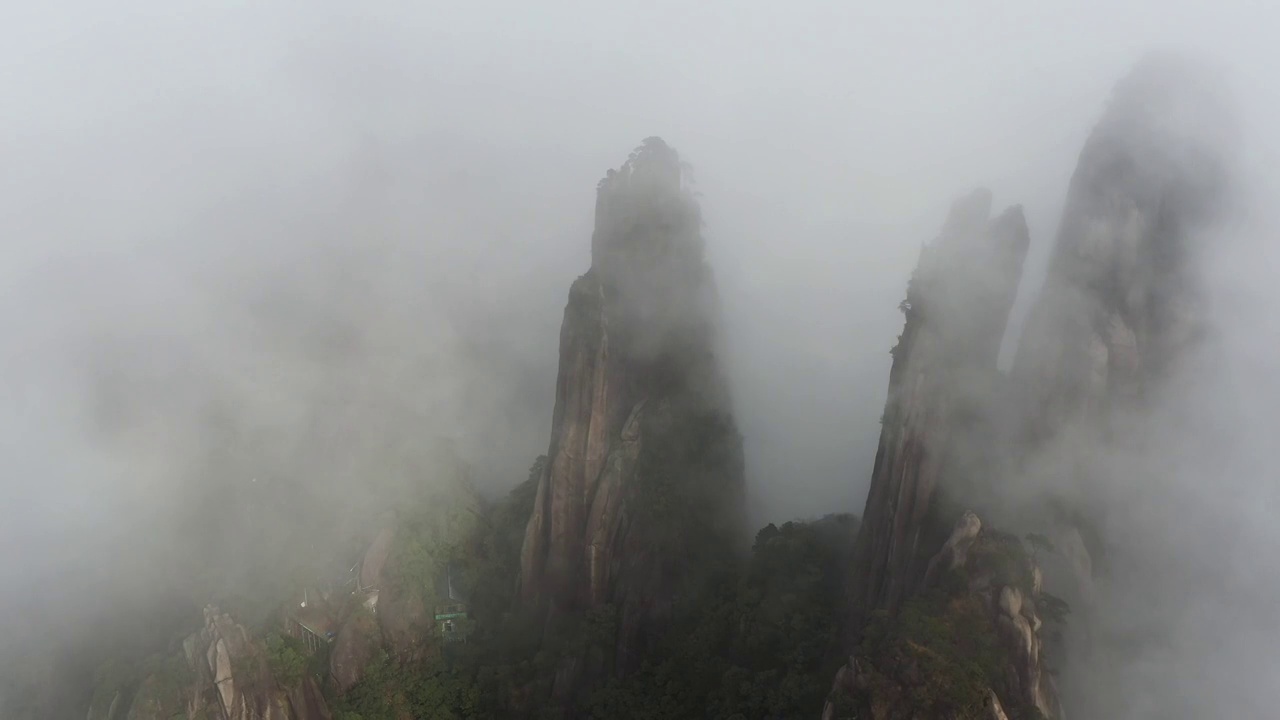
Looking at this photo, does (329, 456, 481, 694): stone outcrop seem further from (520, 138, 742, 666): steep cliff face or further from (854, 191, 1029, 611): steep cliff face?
(854, 191, 1029, 611): steep cliff face

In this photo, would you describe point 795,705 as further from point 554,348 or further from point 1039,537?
point 554,348

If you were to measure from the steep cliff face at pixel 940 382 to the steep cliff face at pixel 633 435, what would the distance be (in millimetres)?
9779

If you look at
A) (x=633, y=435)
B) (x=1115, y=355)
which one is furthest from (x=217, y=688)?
(x=1115, y=355)

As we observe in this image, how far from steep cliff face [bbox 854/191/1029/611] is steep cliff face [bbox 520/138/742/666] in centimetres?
978

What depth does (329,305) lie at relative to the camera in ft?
212

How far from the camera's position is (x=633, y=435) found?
39625 mm

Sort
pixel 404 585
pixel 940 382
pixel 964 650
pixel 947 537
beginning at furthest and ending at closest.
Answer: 1. pixel 404 585
2. pixel 940 382
3. pixel 947 537
4. pixel 964 650

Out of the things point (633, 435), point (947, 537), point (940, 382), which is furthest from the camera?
point (633, 435)

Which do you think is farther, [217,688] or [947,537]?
[217,688]

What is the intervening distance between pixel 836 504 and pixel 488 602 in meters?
17.6

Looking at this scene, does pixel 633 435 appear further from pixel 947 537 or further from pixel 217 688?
pixel 217 688

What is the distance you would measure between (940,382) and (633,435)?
14276 millimetres

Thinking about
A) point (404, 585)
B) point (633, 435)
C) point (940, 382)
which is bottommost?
point (404, 585)

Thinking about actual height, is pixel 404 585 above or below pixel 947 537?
below
